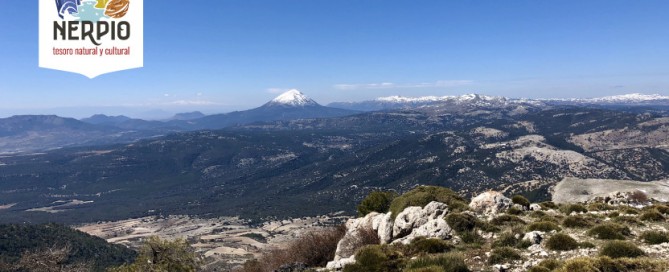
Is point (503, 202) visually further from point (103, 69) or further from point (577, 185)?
point (577, 185)

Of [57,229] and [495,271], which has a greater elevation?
[495,271]

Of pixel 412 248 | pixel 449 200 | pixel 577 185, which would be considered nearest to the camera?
pixel 412 248

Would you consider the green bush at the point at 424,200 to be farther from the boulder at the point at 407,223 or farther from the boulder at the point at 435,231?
the boulder at the point at 435,231

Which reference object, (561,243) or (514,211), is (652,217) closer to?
(514,211)

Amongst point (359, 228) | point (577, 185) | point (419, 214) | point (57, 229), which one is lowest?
point (57, 229)

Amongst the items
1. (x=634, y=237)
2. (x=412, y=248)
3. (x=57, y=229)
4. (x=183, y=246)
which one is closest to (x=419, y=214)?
(x=412, y=248)

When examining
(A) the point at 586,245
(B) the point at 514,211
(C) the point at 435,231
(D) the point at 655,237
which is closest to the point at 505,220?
(B) the point at 514,211
